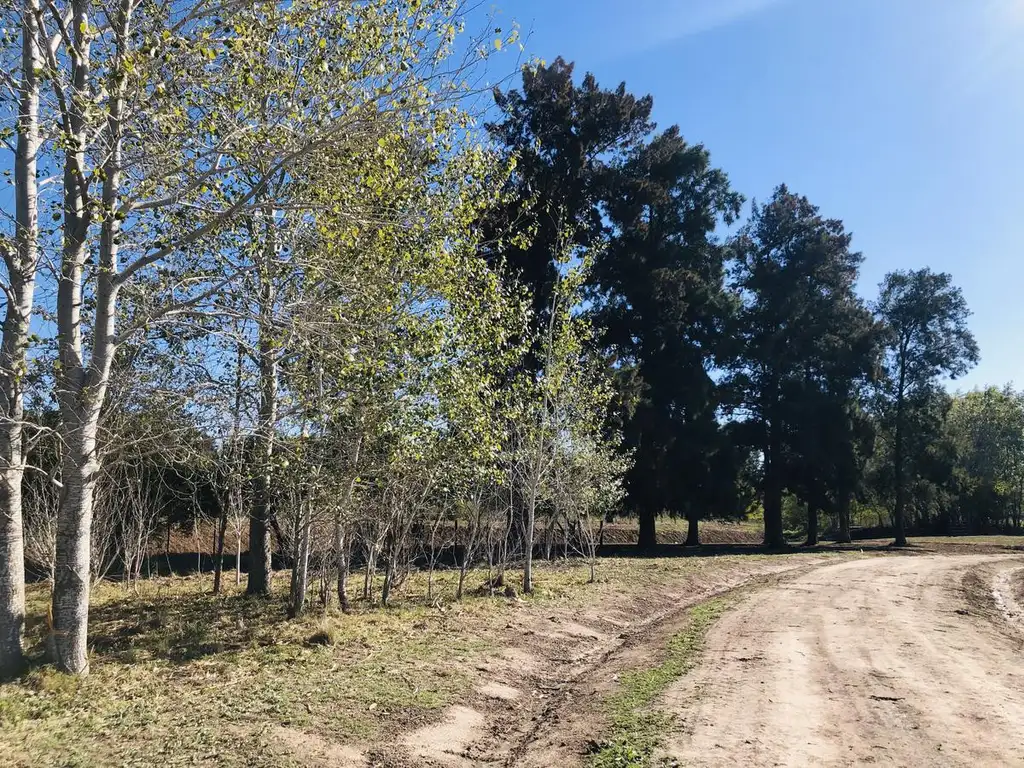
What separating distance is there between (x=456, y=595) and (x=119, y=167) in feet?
31.8

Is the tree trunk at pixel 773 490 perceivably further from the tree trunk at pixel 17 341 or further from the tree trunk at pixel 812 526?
the tree trunk at pixel 17 341

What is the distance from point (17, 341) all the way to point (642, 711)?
7423 mm

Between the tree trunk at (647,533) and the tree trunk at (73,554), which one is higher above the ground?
the tree trunk at (73,554)

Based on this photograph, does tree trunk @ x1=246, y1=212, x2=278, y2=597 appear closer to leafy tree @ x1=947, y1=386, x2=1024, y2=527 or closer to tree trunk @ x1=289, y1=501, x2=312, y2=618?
tree trunk @ x1=289, y1=501, x2=312, y2=618

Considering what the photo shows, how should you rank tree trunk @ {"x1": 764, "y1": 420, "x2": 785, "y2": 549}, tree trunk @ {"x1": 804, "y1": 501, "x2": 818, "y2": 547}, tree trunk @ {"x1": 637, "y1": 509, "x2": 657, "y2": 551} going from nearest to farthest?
tree trunk @ {"x1": 637, "y1": 509, "x2": 657, "y2": 551}
tree trunk @ {"x1": 764, "y1": 420, "x2": 785, "y2": 549}
tree trunk @ {"x1": 804, "y1": 501, "x2": 818, "y2": 547}

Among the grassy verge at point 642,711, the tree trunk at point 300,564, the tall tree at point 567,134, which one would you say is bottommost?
the grassy verge at point 642,711

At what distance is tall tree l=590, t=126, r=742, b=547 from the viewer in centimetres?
2778

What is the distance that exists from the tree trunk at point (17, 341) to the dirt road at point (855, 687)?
266 inches

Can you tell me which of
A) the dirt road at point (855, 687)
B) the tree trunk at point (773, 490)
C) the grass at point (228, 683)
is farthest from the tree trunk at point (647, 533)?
the grass at point (228, 683)

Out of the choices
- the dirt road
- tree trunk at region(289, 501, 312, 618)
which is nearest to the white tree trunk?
tree trunk at region(289, 501, 312, 618)

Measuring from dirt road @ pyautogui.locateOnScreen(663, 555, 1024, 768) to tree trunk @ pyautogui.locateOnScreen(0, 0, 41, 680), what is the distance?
6.76m

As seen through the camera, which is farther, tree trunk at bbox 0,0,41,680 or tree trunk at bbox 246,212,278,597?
tree trunk at bbox 246,212,278,597

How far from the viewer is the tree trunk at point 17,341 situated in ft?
23.3

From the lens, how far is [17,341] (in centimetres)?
715
